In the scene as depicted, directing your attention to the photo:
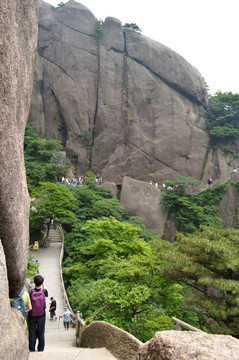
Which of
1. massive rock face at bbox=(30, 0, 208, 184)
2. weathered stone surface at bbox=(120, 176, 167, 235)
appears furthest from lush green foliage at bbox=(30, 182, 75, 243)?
massive rock face at bbox=(30, 0, 208, 184)

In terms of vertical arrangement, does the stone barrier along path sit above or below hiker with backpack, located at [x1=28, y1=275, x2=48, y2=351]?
below

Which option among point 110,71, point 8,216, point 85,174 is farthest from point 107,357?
point 110,71

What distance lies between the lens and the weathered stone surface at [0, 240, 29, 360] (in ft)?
11.1

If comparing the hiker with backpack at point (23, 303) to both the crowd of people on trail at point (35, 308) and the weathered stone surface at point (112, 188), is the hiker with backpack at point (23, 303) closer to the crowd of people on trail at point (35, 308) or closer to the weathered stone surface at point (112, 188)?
the crowd of people on trail at point (35, 308)

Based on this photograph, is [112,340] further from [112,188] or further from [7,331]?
[112,188]

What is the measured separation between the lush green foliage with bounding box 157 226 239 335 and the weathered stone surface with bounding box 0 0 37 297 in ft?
18.9

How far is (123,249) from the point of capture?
45.1 ft

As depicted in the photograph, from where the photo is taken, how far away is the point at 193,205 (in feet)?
84.4

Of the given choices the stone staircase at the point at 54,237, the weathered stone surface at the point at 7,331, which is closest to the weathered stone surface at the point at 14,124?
the weathered stone surface at the point at 7,331

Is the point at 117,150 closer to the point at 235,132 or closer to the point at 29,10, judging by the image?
the point at 235,132

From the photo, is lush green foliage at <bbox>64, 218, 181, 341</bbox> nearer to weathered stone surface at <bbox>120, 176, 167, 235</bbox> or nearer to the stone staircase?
the stone staircase

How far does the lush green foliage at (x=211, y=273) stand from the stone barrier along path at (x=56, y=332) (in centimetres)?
398

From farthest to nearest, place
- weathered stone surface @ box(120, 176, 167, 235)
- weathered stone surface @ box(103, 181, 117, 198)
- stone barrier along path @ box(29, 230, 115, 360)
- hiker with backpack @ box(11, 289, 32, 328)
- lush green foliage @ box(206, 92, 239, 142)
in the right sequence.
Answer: lush green foliage @ box(206, 92, 239, 142), weathered stone surface @ box(103, 181, 117, 198), weathered stone surface @ box(120, 176, 167, 235), stone barrier along path @ box(29, 230, 115, 360), hiker with backpack @ box(11, 289, 32, 328)

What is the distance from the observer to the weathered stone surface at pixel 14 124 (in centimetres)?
383
